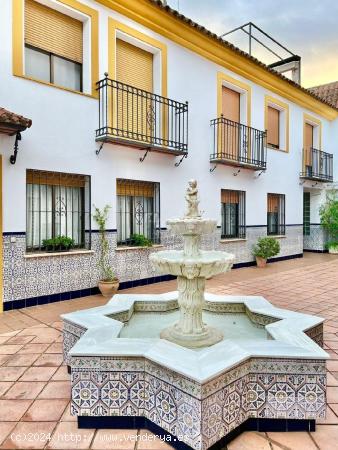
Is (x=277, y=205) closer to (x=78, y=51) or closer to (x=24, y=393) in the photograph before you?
(x=78, y=51)

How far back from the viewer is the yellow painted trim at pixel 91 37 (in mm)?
5227

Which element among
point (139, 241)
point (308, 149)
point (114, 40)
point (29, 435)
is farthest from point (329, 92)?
point (29, 435)

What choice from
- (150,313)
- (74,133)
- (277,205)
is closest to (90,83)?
(74,133)

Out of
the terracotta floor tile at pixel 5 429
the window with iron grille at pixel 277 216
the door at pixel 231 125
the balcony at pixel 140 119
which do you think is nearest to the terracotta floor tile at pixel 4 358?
the terracotta floor tile at pixel 5 429

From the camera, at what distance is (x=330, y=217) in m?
12.7

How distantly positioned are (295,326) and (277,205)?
8953 millimetres

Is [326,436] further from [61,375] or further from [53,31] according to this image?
[53,31]

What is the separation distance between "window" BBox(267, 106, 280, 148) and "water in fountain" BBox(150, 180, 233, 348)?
339 inches

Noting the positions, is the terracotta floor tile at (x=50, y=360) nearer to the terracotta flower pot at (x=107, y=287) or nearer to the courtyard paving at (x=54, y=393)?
the courtyard paving at (x=54, y=393)

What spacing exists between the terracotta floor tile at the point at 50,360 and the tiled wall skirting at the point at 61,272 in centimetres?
212

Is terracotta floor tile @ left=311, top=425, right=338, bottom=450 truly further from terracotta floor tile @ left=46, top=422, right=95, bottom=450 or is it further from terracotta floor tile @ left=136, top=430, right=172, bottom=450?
terracotta floor tile @ left=46, top=422, right=95, bottom=450

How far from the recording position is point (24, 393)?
2795 millimetres

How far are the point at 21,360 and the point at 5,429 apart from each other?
3.90 ft

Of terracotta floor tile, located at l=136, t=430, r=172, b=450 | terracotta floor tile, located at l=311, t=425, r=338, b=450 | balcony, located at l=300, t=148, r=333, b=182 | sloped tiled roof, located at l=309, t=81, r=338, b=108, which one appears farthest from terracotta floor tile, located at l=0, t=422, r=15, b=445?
sloped tiled roof, located at l=309, t=81, r=338, b=108
